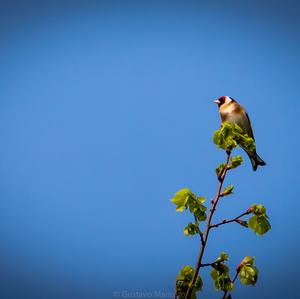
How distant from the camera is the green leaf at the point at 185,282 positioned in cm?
153

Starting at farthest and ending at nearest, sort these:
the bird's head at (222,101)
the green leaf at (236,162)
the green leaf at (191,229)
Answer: the bird's head at (222,101)
the green leaf at (236,162)
the green leaf at (191,229)

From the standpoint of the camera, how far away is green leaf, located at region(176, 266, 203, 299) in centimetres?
153

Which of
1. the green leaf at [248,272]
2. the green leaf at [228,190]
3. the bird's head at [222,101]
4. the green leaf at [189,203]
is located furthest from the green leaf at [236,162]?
the bird's head at [222,101]

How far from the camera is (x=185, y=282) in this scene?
154 cm

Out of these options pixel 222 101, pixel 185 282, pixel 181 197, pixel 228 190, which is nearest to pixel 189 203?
pixel 181 197

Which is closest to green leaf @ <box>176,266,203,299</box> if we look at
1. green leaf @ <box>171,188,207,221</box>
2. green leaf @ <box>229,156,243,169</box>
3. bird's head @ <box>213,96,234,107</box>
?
green leaf @ <box>171,188,207,221</box>

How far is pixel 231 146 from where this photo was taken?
169 cm

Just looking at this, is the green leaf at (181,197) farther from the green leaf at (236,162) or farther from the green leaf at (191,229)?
the green leaf at (236,162)

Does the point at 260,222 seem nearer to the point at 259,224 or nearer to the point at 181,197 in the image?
the point at 259,224

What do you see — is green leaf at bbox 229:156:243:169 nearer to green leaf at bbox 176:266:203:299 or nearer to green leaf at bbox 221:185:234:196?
green leaf at bbox 221:185:234:196

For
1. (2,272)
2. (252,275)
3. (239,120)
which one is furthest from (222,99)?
(2,272)

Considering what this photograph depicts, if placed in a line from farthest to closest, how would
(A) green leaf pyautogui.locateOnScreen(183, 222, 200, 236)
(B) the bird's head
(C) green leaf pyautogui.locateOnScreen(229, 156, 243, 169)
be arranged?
(B) the bird's head → (C) green leaf pyautogui.locateOnScreen(229, 156, 243, 169) → (A) green leaf pyautogui.locateOnScreen(183, 222, 200, 236)

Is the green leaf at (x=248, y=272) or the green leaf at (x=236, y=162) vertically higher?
the green leaf at (x=236, y=162)

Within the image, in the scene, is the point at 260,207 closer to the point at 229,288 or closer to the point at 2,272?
the point at 229,288
